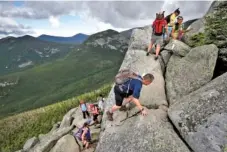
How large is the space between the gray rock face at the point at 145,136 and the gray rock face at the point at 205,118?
0.77 meters

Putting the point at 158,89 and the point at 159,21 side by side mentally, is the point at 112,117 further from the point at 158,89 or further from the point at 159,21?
the point at 159,21

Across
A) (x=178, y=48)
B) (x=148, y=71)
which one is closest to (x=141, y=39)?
(x=178, y=48)

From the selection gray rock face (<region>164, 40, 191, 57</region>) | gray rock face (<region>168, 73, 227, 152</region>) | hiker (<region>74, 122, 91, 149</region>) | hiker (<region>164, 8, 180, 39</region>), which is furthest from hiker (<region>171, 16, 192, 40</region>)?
hiker (<region>74, 122, 91, 149</region>)

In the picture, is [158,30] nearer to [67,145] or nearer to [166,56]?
[166,56]

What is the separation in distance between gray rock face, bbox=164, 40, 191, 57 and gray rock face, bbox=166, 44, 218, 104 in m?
1.29

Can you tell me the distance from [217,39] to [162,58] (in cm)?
532

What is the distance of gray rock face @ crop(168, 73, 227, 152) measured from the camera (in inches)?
696

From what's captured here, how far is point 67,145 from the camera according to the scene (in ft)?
90.4

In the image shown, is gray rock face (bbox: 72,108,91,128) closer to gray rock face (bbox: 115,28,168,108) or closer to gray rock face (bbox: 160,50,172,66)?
gray rock face (bbox: 115,28,168,108)

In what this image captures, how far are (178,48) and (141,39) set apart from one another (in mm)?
5567

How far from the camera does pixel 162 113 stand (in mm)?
21531

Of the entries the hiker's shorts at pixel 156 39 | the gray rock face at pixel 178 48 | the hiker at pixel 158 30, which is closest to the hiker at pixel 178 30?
the gray rock face at pixel 178 48

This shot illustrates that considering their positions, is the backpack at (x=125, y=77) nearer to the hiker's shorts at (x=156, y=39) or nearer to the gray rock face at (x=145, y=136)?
the gray rock face at (x=145, y=136)

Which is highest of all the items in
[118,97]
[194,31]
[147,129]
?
[194,31]
